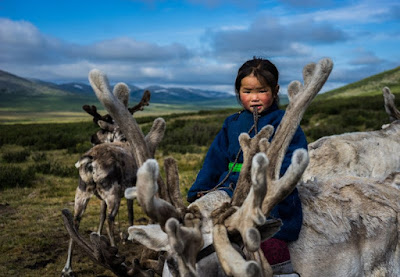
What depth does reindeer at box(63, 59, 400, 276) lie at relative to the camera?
1962 mm

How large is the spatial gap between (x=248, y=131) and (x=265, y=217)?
1178 millimetres

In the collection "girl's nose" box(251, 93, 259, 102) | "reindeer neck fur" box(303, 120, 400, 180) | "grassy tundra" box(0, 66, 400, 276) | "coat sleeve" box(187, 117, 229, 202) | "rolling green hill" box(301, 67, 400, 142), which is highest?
"girl's nose" box(251, 93, 259, 102)

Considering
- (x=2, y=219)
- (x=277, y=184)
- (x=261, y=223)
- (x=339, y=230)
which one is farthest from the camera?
(x=2, y=219)

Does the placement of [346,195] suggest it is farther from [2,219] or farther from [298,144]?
[2,219]

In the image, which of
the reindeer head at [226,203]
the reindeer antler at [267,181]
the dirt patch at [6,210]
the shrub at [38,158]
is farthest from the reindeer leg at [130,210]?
the shrub at [38,158]

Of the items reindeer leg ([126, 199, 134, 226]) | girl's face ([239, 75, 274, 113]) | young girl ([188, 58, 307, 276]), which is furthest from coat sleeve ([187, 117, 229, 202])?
reindeer leg ([126, 199, 134, 226])

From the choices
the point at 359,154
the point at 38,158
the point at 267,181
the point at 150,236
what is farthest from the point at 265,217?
the point at 38,158

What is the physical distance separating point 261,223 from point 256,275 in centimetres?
27

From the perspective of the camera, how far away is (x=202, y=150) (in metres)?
19.1

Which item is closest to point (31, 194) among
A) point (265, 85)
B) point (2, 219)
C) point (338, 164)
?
point (2, 219)

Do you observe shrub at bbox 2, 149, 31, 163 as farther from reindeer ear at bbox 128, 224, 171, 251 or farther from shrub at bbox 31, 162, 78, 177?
reindeer ear at bbox 128, 224, 171, 251

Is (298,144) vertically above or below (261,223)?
above

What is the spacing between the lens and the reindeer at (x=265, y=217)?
6.44 ft

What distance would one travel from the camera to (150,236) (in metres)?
2.18
